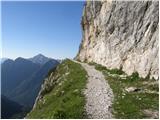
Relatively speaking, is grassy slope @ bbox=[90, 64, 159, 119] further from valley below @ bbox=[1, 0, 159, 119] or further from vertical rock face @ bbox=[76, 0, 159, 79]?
vertical rock face @ bbox=[76, 0, 159, 79]

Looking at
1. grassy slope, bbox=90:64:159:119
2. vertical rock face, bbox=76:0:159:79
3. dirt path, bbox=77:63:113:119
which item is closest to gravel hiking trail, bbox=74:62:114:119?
dirt path, bbox=77:63:113:119

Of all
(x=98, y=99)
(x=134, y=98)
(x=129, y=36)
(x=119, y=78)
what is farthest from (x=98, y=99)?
(x=129, y=36)

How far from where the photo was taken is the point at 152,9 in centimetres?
4341

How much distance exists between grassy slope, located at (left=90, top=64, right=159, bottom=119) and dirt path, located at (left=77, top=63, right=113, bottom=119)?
57cm

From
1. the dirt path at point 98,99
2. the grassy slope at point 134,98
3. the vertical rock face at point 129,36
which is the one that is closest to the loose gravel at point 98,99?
the dirt path at point 98,99

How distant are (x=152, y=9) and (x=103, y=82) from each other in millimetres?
11954

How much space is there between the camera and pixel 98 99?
30.2 metres

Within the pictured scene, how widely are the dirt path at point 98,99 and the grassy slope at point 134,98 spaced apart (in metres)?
0.57

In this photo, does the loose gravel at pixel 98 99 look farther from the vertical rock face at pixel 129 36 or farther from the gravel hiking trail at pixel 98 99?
the vertical rock face at pixel 129 36

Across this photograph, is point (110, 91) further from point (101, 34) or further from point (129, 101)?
point (101, 34)

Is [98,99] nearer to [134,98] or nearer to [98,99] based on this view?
[98,99]

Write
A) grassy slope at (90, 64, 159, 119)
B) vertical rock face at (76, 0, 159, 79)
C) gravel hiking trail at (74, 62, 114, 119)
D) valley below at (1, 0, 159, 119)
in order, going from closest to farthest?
gravel hiking trail at (74, 62, 114, 119)
grassy slope at (90, 64, 159, 119)
valley below at (1, 0, 159, 119)
vertical rock face at (76, 0, 159, 79)

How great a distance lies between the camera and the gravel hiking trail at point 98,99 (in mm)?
24766

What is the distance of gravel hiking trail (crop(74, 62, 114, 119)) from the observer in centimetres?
2477
